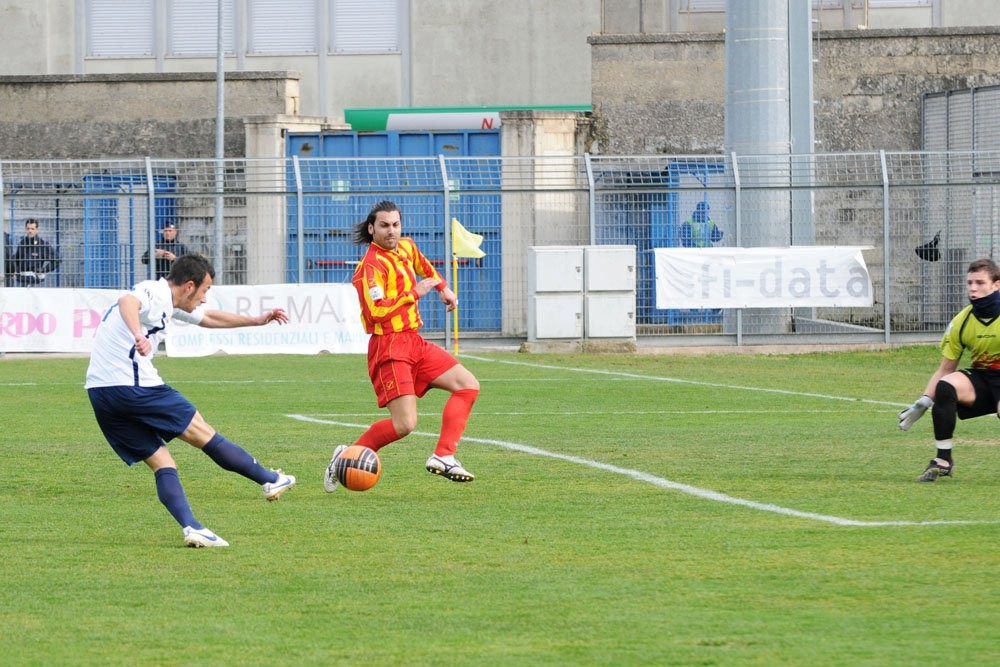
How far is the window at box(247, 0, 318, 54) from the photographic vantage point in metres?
47.1

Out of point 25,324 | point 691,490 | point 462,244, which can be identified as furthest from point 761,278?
point 691,490

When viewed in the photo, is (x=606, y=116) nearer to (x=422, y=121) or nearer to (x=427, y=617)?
(x=422, y=121)

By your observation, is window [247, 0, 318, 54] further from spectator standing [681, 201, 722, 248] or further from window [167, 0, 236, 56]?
spectator standing [681, 201, 722, 248]

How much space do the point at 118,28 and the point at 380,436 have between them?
130 ft

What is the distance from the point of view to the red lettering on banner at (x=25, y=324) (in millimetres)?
23516

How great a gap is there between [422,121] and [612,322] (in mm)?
12131

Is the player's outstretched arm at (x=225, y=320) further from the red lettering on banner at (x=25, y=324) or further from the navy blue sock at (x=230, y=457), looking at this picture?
the red lettering on banner at (x=25, y=324)

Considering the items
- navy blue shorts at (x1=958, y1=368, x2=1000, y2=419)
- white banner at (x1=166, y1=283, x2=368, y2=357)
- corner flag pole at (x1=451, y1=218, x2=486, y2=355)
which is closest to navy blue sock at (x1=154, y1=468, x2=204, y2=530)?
navy blue shorts at (x1=958, y1=368, x2=1000, y2=419)

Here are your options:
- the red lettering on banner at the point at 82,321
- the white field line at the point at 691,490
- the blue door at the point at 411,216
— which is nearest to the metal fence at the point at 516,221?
the blue door at the point at 411,216

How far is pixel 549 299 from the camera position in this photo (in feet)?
79.9

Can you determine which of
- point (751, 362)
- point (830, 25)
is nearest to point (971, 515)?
point (751, 362)

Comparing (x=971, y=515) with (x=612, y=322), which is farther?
(x=612, y=322)

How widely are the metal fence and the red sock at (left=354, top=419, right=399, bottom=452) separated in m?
14.8

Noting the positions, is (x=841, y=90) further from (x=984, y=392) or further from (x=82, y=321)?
(x=984, y=392)
